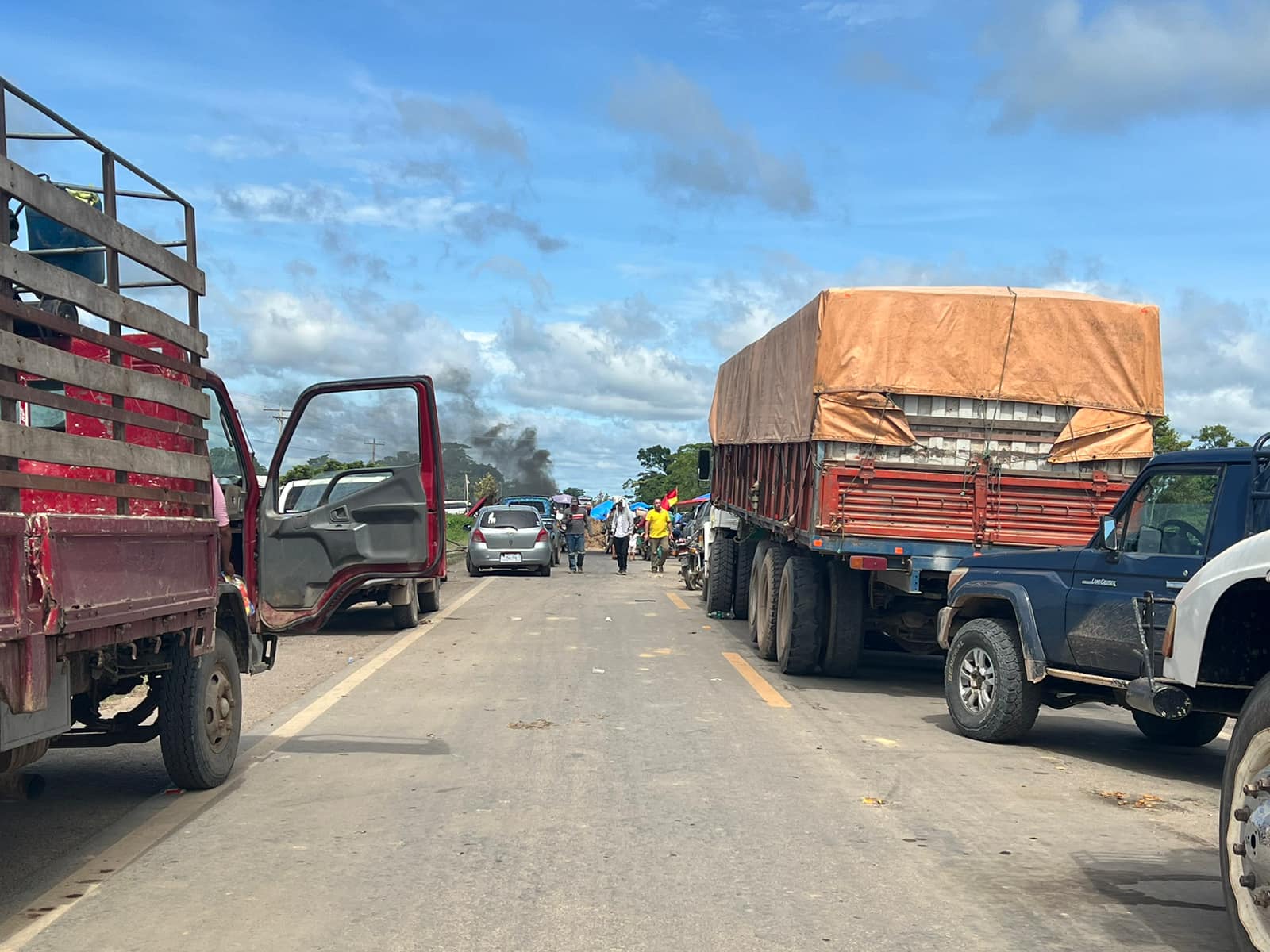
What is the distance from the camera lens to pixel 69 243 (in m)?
5.50

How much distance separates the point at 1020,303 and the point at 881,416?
1.63m

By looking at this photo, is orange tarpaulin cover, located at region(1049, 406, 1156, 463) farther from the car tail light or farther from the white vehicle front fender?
the white vehicle front fender

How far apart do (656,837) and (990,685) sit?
152 inches

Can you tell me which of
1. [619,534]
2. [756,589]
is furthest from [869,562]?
[619,534]

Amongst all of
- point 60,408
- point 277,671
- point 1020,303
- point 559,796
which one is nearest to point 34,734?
point 60,408

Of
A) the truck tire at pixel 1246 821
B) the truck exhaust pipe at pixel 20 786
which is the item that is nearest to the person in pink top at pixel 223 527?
the truck exhaust pipe at pixel 20 786

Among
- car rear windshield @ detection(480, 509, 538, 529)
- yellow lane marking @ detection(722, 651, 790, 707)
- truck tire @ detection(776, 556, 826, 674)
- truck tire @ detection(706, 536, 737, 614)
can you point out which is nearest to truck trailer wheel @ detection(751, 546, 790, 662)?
yellow lane marking @ detection(722, 651, 790, 707)

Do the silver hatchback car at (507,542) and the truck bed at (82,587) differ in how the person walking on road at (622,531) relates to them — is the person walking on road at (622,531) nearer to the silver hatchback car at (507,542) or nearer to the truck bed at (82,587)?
the silver hatchback car at (507,542)

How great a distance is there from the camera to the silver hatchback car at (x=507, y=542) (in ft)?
93.1

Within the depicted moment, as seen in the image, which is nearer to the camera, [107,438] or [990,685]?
[107,438]

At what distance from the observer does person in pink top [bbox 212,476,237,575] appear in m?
7.37

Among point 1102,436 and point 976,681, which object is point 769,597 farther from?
point 976,681

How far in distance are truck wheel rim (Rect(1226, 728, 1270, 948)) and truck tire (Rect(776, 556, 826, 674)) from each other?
290 inches

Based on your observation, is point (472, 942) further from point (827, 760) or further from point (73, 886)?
point (827, 760)
